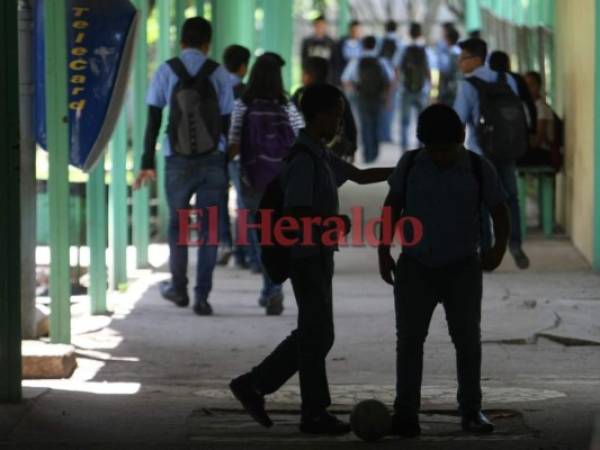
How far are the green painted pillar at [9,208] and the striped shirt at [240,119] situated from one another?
3.25 meters

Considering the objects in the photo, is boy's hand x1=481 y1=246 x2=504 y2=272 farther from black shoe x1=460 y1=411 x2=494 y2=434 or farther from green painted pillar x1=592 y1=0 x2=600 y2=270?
green painted pillar x1=592 y1=0 x2=600 y2=270

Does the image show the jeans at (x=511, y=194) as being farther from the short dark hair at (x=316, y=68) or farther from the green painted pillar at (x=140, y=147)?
the green painted pillar at (x=140, y=147)

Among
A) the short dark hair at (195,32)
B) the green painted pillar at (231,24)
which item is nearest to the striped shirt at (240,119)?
the short dark hair at (195,32)

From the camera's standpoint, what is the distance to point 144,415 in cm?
788

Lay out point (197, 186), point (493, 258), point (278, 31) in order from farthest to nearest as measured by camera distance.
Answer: point (278, 31)
point (197, 186)
point (493, 258)

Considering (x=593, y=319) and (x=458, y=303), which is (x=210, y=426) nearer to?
(x=458, y=303)

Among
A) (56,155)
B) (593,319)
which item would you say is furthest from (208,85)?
(593,319)

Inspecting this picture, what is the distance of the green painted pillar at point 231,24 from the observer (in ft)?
57.0

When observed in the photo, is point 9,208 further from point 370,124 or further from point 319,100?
point 370,124

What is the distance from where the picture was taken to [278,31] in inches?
848

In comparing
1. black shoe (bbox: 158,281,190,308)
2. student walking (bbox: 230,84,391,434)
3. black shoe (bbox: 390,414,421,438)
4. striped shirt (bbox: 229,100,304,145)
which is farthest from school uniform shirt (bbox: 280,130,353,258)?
black shoe (bbox: 158,281,190,308)

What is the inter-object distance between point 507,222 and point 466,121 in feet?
20.9

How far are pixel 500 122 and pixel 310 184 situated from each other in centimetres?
639

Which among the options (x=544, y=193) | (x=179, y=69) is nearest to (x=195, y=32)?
(x=179, y=69)
